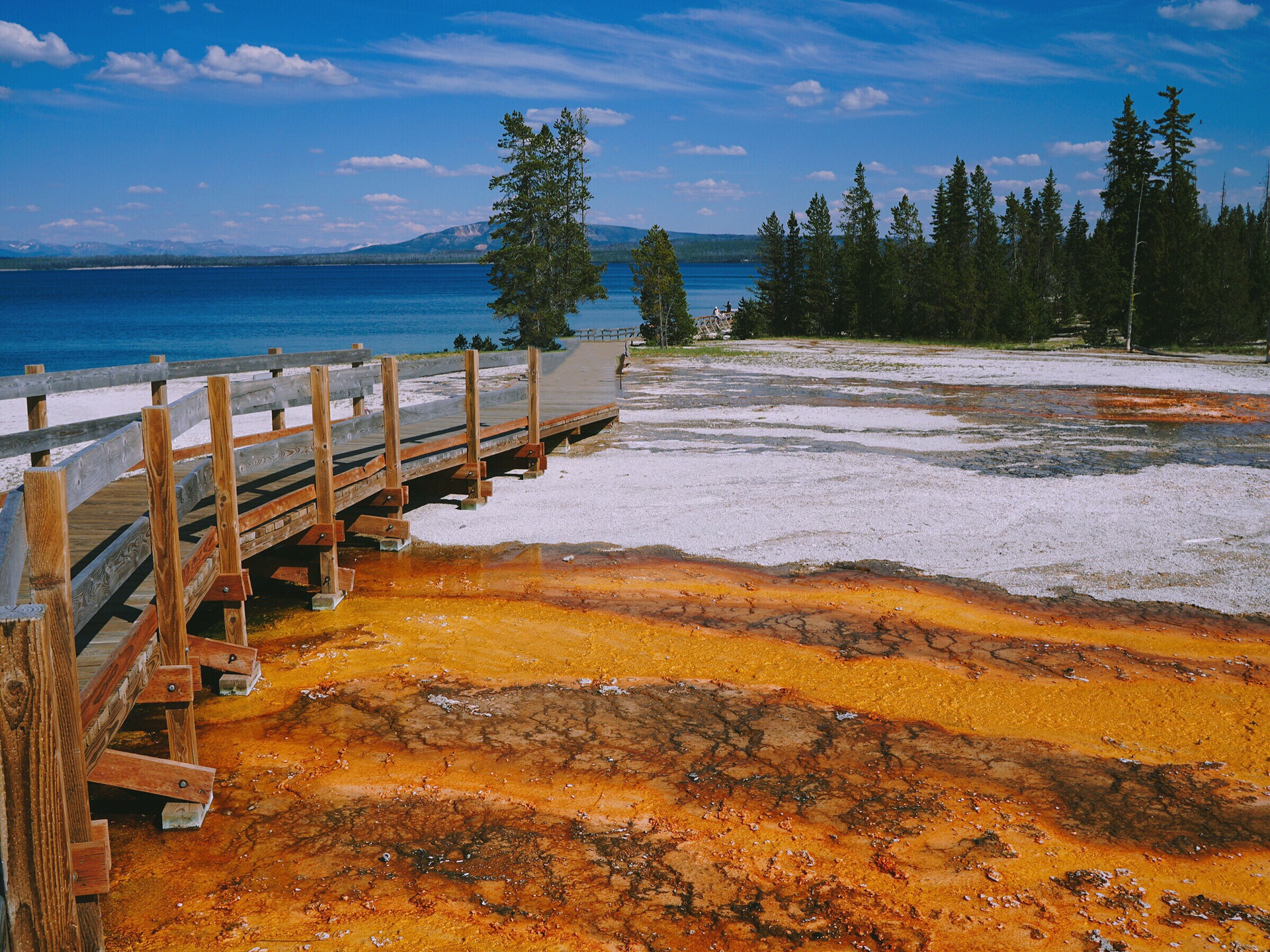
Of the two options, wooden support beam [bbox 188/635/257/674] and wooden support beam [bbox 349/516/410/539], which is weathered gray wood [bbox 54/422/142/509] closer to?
wooden support beam [bbox 188/635/257/674]

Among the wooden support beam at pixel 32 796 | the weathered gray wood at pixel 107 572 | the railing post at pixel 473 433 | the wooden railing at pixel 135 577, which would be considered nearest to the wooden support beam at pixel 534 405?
the railing post at pixel 473 433

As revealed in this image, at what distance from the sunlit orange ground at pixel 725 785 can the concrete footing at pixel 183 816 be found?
53 millimetres

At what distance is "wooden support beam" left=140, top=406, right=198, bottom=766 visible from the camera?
4324mm

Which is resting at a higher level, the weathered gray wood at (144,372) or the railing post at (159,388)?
the weathered gray wood at (144,372)

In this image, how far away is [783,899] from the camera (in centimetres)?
395

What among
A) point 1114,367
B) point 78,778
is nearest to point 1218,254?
point 1114,367

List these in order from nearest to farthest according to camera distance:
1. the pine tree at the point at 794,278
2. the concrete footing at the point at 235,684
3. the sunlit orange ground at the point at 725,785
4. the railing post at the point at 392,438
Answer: the sunlit orange ground at the point at 725,785 → the concrete footing at the point at 235,684 → the railing post at the point at 392,438 → the pine tree at the point at 794,278

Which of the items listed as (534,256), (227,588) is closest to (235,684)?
(227,588)

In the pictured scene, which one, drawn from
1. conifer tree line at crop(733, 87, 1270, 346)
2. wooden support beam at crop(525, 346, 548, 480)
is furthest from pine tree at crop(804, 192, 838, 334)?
wooden support beam at crop(525, 346, 548, 480)

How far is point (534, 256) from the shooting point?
51.3m

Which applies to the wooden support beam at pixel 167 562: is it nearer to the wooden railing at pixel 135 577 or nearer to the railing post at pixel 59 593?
the wooden railing at pixel 135 577

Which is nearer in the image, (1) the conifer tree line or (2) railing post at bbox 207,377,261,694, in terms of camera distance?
(2) railing post at bbox 207,377,261,694

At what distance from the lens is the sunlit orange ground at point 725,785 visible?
3828mm

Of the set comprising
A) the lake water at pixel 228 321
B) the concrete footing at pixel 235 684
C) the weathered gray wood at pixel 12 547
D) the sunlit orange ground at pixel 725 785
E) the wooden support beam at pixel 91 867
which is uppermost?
the lake water at pixel 228 321
